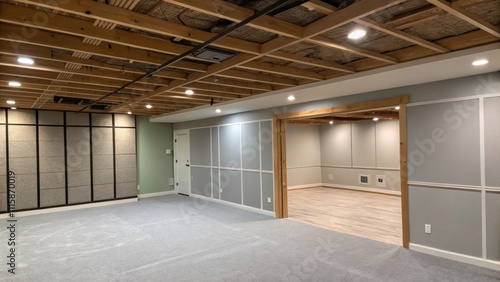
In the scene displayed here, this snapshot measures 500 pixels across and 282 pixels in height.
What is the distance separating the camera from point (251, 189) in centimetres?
671

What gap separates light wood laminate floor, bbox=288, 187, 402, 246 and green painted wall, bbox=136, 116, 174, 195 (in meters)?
3.94

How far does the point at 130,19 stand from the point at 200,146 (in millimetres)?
6339

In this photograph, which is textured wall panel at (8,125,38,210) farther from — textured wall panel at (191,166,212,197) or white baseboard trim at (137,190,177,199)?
textured wall panel at (191,166,212,197)

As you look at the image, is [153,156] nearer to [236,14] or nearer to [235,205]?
[235,205]

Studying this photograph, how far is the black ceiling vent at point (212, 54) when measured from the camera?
9.34 feet

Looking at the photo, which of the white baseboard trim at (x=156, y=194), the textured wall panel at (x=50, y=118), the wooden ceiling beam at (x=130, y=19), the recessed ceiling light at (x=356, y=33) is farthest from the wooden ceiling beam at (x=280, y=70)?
the white baseboard trim at (x=156, y=194)

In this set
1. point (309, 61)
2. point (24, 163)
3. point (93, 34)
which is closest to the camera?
point (93, 34)

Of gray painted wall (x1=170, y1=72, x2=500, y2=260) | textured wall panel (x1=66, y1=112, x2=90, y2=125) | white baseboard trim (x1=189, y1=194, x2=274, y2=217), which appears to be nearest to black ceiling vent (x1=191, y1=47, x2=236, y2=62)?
gray painted wall (x1=170, y1=72, x2=500, y2=260)

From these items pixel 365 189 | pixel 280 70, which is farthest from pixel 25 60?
pixel 365 189

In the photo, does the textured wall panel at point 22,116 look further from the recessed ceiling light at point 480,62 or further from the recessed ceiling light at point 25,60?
the recessed ceiling light at point 480,62

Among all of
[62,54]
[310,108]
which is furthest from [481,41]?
[62,54]

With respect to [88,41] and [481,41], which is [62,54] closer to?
[88,41]

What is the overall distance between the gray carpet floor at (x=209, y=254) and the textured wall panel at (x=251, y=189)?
1.84 ft

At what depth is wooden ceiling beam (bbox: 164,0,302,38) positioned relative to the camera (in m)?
1.92
